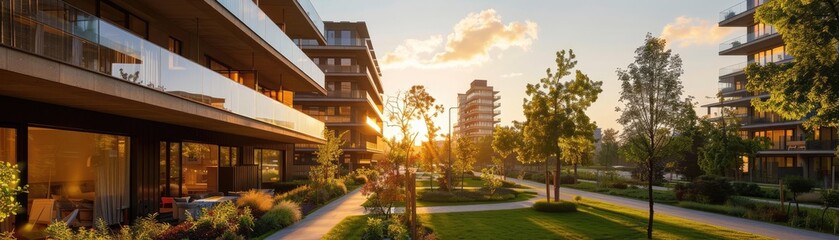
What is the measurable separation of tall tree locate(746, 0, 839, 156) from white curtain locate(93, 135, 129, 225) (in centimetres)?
1954

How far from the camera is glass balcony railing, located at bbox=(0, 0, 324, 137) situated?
29.7 ft

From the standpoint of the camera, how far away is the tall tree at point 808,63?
15.3m

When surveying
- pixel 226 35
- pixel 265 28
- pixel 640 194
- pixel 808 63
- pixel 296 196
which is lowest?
pixel 640 194

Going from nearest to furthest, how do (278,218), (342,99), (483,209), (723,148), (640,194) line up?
(278,218), (483,209), (640,194), (723,148), (342,99)

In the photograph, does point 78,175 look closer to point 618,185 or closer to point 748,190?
point 618,185

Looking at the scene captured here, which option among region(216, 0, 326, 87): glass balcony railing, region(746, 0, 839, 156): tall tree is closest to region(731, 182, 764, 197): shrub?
region(746, 0, 839, 156): tall tree

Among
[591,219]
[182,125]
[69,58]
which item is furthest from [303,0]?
[69,58]

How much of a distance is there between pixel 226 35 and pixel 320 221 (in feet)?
25.4

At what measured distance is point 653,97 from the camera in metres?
16.7

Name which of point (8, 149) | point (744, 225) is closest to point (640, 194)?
point (744, 225)

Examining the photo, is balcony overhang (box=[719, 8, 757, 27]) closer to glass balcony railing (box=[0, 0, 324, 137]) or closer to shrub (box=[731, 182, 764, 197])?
shrub (box=[731, 182, 764, 197])

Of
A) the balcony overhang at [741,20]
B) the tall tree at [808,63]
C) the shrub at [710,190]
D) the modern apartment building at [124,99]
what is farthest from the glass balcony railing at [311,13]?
the balcony overhang at [741,20]

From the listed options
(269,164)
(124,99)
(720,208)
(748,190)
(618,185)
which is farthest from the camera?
(618,185)

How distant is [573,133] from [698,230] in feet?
30.6
